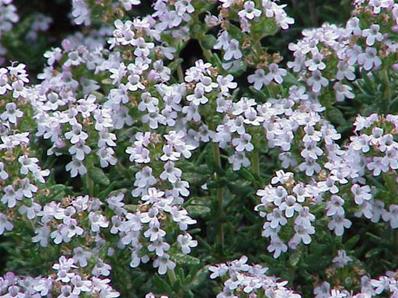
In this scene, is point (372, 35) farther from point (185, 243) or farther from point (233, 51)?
point (185, 243)

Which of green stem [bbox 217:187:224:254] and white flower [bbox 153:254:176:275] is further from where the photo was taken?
green stem [bbox 217:187:224:254]

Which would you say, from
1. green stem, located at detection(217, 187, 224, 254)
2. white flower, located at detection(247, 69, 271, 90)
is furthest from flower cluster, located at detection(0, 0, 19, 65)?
green stem, located at detection(217, 187, 224, 254)

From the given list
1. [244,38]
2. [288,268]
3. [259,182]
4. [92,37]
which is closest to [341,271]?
[288,268]

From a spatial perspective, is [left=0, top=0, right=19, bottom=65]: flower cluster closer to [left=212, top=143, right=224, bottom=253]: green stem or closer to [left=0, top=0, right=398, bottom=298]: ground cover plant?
[left=0, top=0, right=398, bottom=298]: ground cover plant

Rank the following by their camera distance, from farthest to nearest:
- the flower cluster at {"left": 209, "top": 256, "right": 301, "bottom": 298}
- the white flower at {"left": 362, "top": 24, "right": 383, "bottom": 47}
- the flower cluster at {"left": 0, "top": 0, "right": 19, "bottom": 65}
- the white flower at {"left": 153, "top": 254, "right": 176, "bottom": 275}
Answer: the flower cluster at {"left": 0, "top": 0, "right": 19, "bottom": 65} → the white flower at {"left": 362, "top": 24, "right": 383, "bottom": 47} → the white flower at {"left": 153, "top": 254, "right": 176, "bottom": 275} → the flower cluster at {"left": 209, "top": 256, "right": 301, "bottom": 298}

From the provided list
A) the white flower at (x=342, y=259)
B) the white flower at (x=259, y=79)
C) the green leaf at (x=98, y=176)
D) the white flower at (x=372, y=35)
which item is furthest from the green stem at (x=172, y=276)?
the white flower at (x=372, y=35)

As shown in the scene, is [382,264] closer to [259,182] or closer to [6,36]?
[259,182]

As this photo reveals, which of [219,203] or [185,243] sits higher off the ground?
[219,203]

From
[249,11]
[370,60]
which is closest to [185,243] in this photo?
[249,11]

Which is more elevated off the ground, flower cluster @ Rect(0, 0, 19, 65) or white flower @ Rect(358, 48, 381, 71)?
flower cluster @ Rect(0, 0, 19, 65)
